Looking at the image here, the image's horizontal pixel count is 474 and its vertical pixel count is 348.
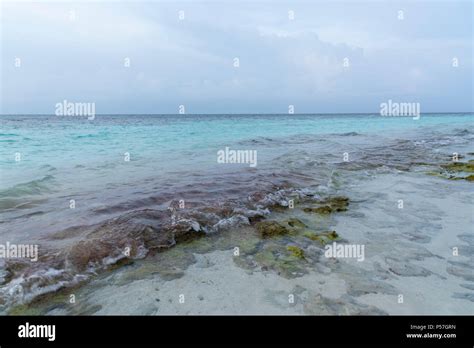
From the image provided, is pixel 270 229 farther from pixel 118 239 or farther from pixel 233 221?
pixel 118 239

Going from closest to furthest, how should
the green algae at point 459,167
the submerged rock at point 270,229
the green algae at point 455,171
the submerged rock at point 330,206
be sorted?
the submerged rock at point 270,229, the submerged rock at point 330,206, the green algae at point 455,171, the green algae at point 459,167

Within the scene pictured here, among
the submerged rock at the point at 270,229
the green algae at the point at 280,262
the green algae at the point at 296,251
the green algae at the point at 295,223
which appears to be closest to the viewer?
the green algae at the point at 280,262

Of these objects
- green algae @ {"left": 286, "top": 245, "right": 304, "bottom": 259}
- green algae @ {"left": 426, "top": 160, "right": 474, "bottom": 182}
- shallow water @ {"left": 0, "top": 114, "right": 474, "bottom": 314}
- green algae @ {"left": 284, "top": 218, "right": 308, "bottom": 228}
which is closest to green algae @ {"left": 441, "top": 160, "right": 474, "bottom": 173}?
green algae @ {"left": 426, "top": 160, "right": 474, "bottom": 182}

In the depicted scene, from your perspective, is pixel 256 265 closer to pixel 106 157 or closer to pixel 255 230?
pixel 255 230

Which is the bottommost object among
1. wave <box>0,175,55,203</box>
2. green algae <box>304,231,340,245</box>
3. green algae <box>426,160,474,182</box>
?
green algae <box>304,231,340,245</box>

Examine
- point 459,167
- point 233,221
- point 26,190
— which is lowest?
point 233,221

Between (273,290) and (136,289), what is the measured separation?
2.32 m

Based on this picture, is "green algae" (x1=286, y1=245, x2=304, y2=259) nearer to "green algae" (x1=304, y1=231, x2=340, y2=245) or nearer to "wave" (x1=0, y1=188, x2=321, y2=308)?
"green algae" (x1=304, y1=231, x2=340, y2=245)

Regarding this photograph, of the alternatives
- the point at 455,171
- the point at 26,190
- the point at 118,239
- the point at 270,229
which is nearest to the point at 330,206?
the point at 270,229

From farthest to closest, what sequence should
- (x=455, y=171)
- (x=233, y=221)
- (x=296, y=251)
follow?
(x=455, y=171) < (x=233, y=221) < (x=296, y=251)

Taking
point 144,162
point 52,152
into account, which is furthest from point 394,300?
point 52,152

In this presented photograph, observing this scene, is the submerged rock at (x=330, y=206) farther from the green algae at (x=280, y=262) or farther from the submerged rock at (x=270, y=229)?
the green algae at (x=280, y=262)

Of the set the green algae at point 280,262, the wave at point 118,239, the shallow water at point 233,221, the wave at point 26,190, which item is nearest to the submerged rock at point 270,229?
the shallow water at point 233,221

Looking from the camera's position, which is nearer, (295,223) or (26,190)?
(295,223)
